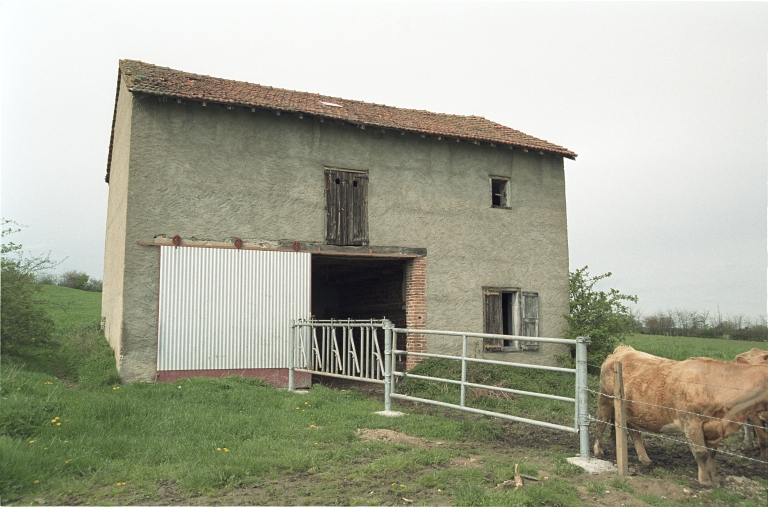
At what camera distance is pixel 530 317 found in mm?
14992

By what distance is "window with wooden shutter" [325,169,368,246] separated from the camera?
13070mm

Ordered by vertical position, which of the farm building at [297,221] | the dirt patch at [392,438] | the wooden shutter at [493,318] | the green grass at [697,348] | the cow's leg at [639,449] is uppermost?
the farm building at [297,221]

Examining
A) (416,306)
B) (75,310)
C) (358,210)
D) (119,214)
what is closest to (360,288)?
(416,306)

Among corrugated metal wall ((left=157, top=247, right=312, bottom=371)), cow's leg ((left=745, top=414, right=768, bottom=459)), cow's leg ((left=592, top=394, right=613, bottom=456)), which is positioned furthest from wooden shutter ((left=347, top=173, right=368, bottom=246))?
cow's leg ((left=745, top=414, right=768, bottom=459))

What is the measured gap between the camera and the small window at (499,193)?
50.1 feet

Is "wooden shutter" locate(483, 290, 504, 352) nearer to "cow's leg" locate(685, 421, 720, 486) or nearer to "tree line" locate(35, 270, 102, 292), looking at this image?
"cow's leg" locate(685, 421, 720, 486)

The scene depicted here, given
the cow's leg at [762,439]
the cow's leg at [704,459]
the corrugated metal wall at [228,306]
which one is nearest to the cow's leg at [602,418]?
the cow's leg at [704,459]

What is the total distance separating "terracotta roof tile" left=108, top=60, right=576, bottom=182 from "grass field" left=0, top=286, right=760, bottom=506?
580 cm

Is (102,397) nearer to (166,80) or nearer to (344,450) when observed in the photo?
(344,450)

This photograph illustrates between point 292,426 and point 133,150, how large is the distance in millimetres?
6743

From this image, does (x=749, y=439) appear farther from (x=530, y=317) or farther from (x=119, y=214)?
(x=119, y=214)

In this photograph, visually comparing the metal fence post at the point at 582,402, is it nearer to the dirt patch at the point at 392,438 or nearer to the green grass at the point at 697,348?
the dirt patch at the point at 392,438

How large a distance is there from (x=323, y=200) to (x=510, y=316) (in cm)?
572

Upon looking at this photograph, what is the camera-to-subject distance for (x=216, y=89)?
12.8 m
